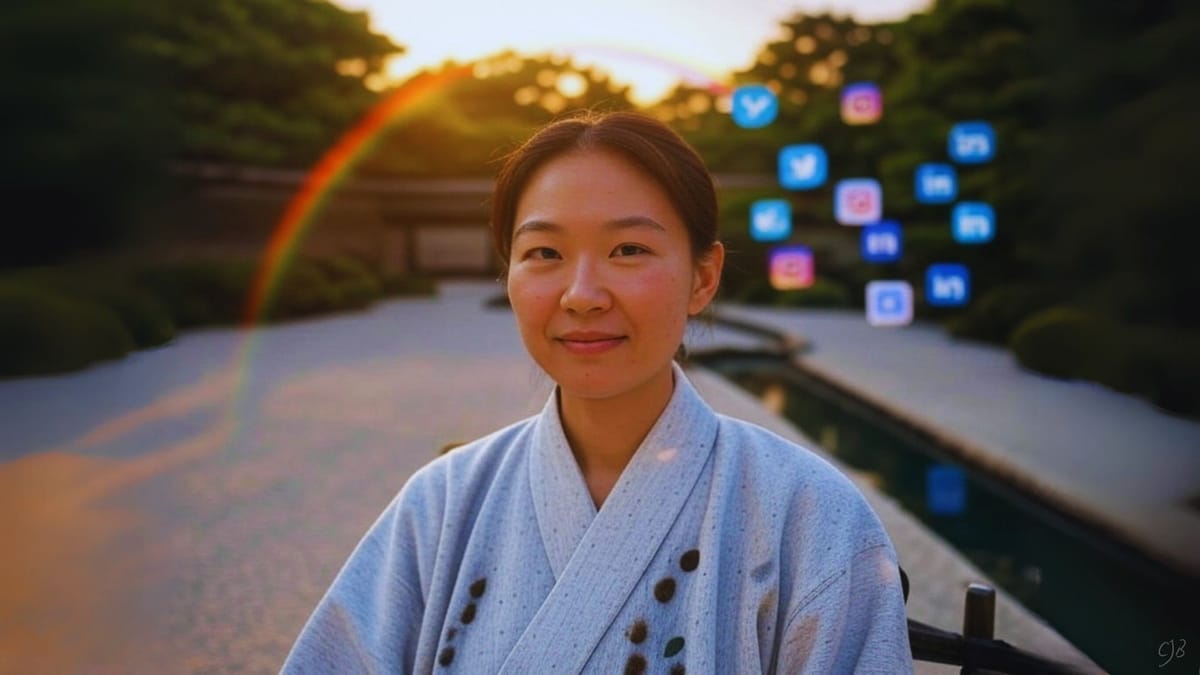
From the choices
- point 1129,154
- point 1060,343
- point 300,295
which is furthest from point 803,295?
point 1129,154

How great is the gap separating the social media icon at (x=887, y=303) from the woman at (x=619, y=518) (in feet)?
46.4

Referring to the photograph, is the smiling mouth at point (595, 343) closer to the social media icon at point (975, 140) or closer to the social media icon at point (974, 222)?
the social media icon at point (974, 222)

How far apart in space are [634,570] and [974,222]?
12.9 meters

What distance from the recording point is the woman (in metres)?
1.08

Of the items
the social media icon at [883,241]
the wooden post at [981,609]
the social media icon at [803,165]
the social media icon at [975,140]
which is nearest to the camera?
the wooden post at [981,609]

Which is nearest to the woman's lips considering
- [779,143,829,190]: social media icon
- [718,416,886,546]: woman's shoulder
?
[718,416,886,546]: woman's shoulder

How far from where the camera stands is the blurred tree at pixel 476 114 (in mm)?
24203

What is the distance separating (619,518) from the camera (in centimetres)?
118

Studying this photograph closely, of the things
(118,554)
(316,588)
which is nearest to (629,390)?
(316,588)

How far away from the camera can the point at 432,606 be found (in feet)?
3.92

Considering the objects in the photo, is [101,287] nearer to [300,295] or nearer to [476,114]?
[300,295]

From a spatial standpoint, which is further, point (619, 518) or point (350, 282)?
point (350, 282)

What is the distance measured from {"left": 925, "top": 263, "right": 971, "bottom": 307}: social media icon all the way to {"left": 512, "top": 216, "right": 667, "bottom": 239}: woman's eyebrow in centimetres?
1312

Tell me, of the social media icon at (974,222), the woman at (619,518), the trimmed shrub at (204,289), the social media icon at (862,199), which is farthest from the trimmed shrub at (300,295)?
the woman at (619,518)
